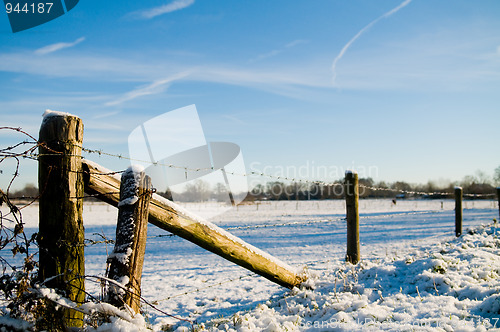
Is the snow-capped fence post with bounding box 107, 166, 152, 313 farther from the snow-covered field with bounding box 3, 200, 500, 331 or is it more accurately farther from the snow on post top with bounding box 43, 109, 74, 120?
the snow-covered field with bounding box 3, 200, 500, 331

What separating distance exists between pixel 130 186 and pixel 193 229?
0.99 metres

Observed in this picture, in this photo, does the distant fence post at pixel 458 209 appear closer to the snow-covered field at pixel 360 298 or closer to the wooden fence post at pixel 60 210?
the snow-covered field at pixel 360 298

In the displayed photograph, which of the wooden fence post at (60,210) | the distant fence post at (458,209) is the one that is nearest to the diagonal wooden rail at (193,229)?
the wooden fence post at (60,210)

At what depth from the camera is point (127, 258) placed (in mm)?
2449

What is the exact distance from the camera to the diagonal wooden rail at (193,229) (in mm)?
2820

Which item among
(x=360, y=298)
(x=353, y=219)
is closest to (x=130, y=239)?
(x=360, y=298)

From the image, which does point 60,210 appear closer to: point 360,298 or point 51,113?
point 51,113

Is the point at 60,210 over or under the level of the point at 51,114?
under

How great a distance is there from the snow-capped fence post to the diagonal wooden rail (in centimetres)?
30

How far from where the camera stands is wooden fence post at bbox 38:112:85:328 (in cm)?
250

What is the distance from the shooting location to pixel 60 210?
2.53 meters

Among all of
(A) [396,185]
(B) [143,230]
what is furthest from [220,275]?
(A) [396,185]

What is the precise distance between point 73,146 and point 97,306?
4.01 ft

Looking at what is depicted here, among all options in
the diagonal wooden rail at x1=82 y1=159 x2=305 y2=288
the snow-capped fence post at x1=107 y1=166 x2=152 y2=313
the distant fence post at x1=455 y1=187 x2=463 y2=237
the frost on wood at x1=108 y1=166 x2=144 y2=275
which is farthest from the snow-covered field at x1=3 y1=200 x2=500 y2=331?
the distant fence post at x1=455 y1=187 x2=463 y2=237
